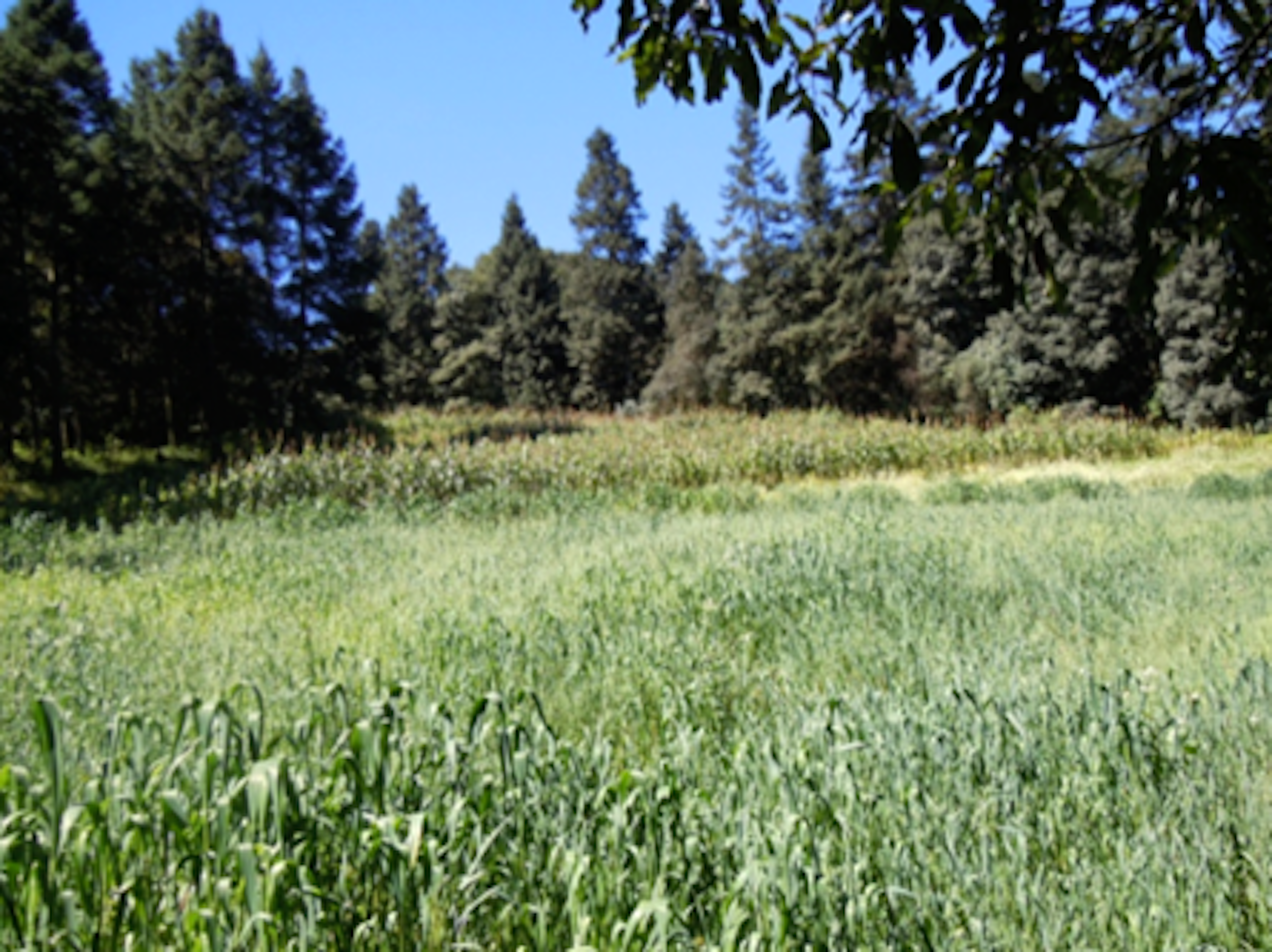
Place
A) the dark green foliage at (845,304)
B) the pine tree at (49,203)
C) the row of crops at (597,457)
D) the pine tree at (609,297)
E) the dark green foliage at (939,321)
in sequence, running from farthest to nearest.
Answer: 1. the pine tree at (609,297)
2. the dark green foliage at (845,304)
3. the dark green foliage at (939,321)
4. the pine tree at (49,203)
5. the row of crops at (597,457)

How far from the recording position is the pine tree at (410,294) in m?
43.4

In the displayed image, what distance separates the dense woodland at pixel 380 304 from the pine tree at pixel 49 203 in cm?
7

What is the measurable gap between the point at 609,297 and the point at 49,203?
89.6ft

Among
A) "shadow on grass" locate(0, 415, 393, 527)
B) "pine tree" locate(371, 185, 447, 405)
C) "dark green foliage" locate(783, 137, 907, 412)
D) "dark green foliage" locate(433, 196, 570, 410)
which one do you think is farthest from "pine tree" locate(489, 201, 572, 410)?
"shadow on grass" locate(0, 415, 393, 527)

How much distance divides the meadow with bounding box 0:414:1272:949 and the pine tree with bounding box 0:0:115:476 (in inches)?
548

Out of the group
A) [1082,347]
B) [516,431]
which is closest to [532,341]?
[516,431]

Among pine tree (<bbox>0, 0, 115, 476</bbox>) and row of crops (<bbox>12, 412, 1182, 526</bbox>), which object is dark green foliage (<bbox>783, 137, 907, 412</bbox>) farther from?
pine tree (<bbox>0, 0, 115, 476</bbox>)

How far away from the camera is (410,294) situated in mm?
45062

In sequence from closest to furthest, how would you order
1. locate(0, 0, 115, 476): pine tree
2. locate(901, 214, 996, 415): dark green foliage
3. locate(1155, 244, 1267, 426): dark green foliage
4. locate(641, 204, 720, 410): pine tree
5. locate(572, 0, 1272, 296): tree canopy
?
locate(572, 0, 1272, 296): tree canopy
locate(0, 0, 115, 476): pine tree
locate(1155, 244, 1267, 426): dark green foliage
locate(901, 214, 996, 415): dark green foliage
locate(641, 204, 720, 410): pine tree

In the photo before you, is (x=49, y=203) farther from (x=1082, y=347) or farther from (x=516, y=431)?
(x=1082, y=347)

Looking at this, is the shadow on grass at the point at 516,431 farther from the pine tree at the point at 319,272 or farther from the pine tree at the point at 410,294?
the pine tree at the point at 410,294

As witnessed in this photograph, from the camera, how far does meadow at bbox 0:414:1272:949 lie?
170 centimetres

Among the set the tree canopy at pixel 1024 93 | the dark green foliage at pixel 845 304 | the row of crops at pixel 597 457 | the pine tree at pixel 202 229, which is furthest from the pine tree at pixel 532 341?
the tree canopy at pixel 1024 93

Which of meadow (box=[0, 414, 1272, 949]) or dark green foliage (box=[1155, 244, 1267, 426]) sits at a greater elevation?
dark green foliage (box=[1155, 244, 1267, 426])
